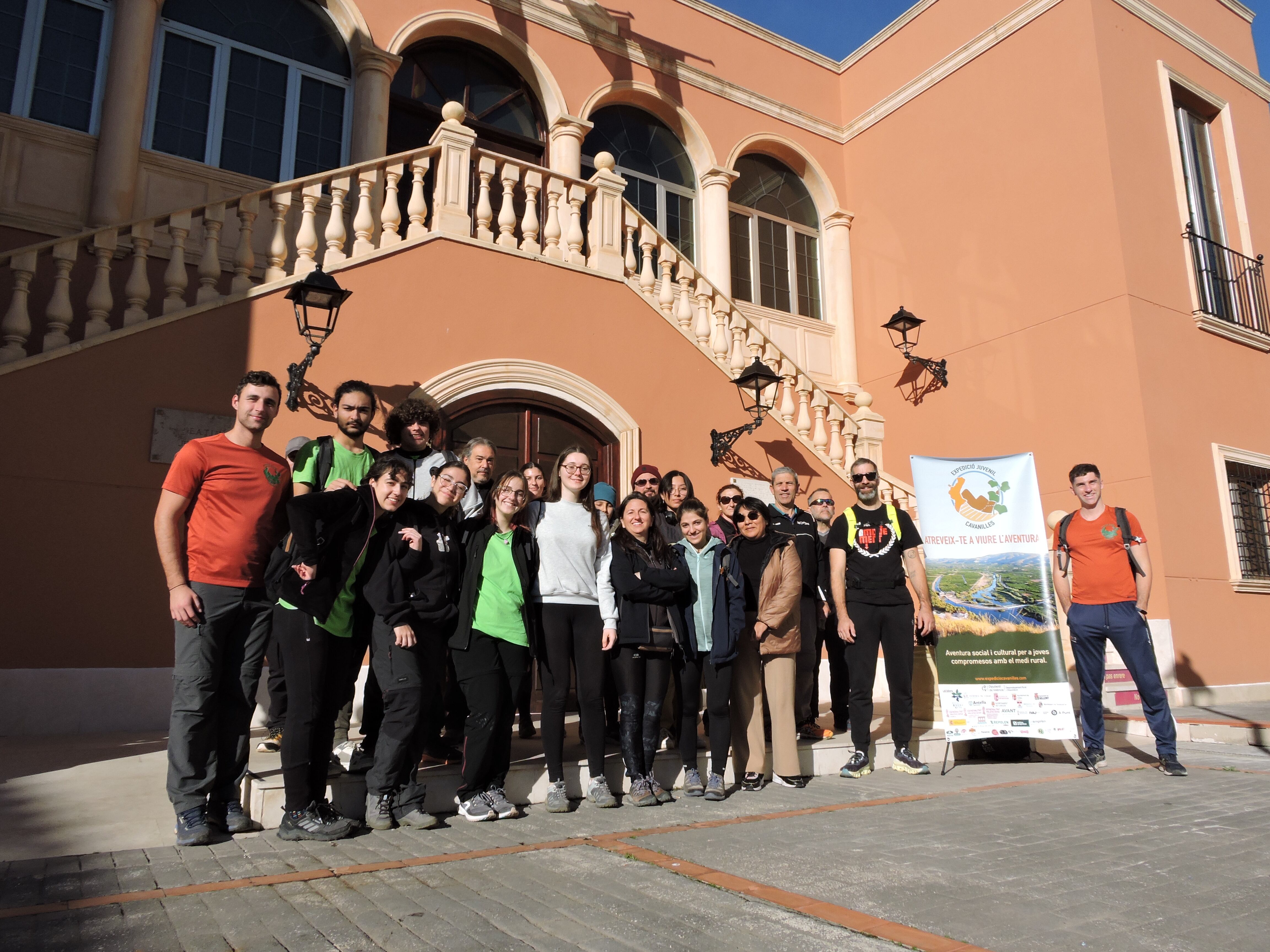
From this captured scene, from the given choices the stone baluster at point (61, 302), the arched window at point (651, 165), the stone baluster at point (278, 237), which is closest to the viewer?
the stone baluster at point (61, 302)

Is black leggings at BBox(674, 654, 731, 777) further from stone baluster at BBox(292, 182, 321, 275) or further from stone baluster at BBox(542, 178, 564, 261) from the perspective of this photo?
stone baluster at BBox(542, 178, 564, 261)

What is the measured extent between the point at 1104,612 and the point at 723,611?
2.65m

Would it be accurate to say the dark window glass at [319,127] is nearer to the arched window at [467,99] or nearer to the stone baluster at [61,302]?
the arched window at [467,99]

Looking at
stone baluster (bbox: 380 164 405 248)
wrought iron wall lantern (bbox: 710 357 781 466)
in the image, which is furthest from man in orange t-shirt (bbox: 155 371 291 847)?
wrought iron wall lantern (bbox: 710 357 781 466)

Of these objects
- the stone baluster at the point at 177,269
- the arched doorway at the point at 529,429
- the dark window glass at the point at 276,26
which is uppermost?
the dark window glass at the point at 276,26

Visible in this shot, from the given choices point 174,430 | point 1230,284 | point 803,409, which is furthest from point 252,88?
point 1230,284

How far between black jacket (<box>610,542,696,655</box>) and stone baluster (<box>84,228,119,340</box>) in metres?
4.32

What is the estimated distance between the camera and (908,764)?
544 centimetres

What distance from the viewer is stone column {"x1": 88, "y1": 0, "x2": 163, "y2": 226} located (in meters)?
8.45

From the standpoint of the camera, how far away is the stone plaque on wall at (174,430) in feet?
21.0

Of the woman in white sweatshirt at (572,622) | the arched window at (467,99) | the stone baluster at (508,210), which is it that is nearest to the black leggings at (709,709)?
the woman in white sweatshirt at (572,622)

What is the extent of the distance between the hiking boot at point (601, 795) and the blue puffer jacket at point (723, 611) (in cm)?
84

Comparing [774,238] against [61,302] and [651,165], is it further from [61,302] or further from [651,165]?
[61,302]

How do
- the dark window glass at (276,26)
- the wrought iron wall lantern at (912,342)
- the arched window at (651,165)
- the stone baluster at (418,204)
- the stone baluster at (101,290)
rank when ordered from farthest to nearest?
the arched window at (651,165) < the wrought iron wall lantern at (912,342) < the dark window glass at (276,26) < the stone baluster at (418,204) < the stone baluster at (101,290)
